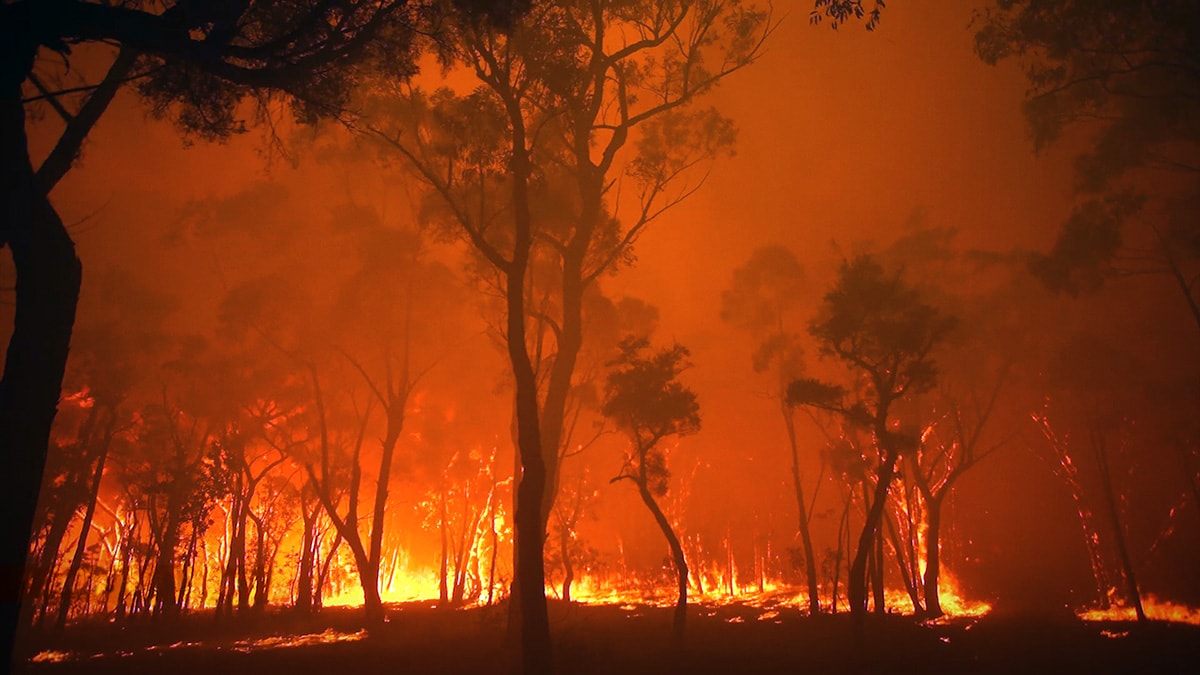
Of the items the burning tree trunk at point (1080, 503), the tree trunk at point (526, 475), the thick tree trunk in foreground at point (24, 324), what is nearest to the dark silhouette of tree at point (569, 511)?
the tree trunk at point (526, 475)

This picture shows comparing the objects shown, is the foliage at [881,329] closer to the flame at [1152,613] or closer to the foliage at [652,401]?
the foliage at [652,401]

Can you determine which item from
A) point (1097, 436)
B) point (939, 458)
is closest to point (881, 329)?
point (939, 458)

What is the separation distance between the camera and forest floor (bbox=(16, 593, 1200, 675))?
14.1m

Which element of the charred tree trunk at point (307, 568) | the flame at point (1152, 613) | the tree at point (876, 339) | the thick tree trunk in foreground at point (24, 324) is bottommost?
the flame at point (1152, 613)

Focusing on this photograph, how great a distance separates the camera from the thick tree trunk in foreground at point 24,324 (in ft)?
19.1

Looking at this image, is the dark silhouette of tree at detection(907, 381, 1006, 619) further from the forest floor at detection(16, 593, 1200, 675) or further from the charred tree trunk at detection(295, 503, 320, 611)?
the charred tree trunk at detection(295, 503, 320, 611)

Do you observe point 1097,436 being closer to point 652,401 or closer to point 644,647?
point 652,401

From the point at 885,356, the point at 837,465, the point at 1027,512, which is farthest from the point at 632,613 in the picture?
the point at 1027,512

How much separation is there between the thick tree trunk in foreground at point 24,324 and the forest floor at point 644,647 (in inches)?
363

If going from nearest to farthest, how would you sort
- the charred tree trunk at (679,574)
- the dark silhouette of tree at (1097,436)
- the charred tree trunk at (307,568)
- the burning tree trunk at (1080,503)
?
the charred tree trunk at (679,574)
the dark silhouette of tree at (1097,436)
the charred tree trunk at (307,568)
the burning tree trunk at (1080,503)

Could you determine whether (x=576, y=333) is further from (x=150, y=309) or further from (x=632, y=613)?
(x=150, y=309)

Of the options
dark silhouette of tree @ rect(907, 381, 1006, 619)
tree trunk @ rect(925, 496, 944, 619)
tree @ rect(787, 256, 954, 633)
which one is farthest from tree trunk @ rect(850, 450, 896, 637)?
tree trunk @ rect(925, 496, 944, 619)

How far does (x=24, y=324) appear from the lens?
6.45m

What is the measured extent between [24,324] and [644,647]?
49.0ft
